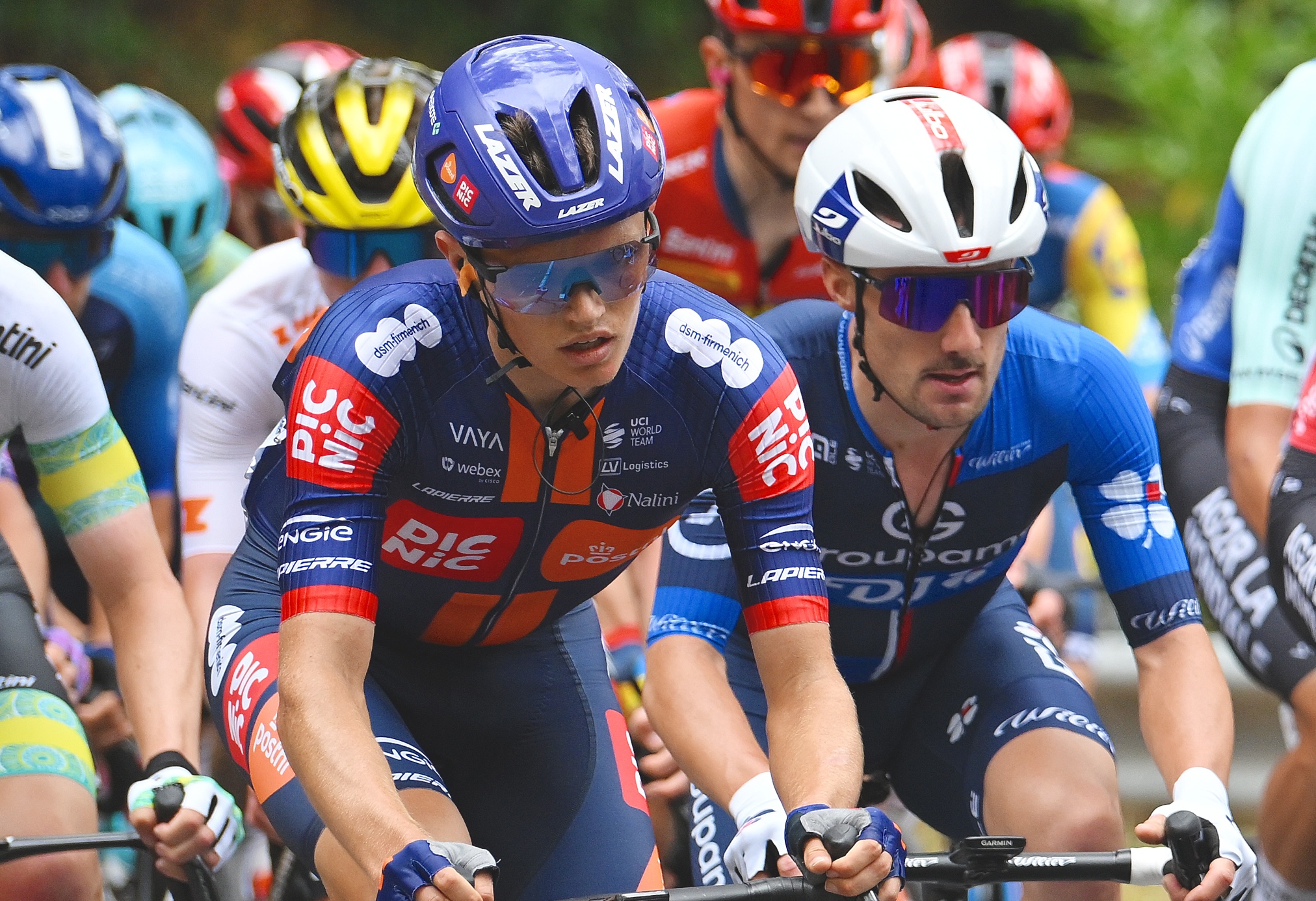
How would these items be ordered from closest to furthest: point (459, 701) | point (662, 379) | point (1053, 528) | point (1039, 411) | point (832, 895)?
point (832, 895) < point (662, 379) < point (459, 701) < point (1039, 411) < point (1053, 528)

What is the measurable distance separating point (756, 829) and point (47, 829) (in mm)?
1558

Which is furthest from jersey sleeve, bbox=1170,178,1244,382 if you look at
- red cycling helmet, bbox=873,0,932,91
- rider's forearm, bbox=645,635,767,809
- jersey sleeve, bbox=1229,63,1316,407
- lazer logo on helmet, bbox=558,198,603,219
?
lazer logo on helmet, bbox=558,198,603,219

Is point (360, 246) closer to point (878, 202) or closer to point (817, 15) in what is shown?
point (878, 202)

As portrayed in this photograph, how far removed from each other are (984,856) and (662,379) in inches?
43.5

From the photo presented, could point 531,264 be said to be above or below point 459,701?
above

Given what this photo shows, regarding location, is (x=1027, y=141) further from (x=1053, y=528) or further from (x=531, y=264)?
(x=531, y=264)

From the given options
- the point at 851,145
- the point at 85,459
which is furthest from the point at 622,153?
the point at 85,459

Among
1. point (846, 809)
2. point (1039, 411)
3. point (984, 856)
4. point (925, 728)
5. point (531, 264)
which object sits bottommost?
point (925, 728)

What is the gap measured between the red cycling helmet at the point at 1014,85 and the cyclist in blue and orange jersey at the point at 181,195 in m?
3.13

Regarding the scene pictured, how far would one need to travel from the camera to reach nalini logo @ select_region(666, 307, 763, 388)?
3479 mm

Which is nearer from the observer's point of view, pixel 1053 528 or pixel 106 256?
pixel 106 256

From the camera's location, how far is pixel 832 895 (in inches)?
115

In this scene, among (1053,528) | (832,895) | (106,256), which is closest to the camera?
(832,895)

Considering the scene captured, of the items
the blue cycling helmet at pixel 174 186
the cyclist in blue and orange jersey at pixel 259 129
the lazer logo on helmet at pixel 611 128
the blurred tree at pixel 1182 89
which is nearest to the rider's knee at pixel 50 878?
the lazer logo on helmet at pixel 611 128
